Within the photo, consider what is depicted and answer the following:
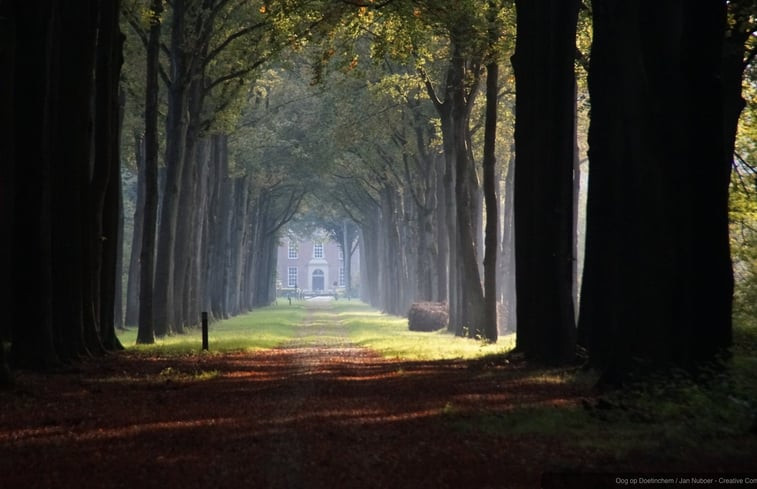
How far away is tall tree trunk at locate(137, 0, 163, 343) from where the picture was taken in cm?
3177

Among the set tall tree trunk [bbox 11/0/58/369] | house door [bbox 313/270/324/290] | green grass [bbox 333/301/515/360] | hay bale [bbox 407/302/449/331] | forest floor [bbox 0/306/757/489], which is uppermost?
house door [bbox 313/270/324/290]

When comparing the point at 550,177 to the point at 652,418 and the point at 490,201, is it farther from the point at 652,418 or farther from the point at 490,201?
the point at 490,201

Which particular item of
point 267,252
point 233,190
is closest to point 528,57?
point 233,190

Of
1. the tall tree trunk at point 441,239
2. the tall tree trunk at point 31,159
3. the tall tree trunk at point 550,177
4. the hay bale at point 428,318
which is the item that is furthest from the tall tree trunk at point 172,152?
the tall tree trunk at point 441,239

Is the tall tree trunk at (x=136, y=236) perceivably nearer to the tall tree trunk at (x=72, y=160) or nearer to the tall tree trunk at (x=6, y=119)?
the tall tree trunk at (x=72, y=160)

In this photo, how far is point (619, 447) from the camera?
10.7 metres

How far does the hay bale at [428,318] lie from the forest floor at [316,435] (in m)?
27.7

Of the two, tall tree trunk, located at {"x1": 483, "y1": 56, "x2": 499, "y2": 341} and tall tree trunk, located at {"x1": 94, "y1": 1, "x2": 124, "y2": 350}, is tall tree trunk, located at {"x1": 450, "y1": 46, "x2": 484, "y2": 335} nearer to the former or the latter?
tall tree trunk, located at {"x1": 483, "y1": 56, "x2": 499, "y2": 341}

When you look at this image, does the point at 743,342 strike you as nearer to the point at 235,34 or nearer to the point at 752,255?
the point at 752,255

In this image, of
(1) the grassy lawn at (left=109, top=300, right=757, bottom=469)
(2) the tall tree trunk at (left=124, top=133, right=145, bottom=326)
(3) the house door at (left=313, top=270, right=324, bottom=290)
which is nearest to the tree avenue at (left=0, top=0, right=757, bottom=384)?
(2) the tall tree trunk at (left=124, top=133, right=145, bottom=326)

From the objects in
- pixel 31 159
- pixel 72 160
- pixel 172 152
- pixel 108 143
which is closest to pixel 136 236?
pixel 172 152

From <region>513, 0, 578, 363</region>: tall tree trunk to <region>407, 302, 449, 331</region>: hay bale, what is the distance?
2485 centimetres

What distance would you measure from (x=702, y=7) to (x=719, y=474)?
705cm

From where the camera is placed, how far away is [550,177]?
22500 mm
